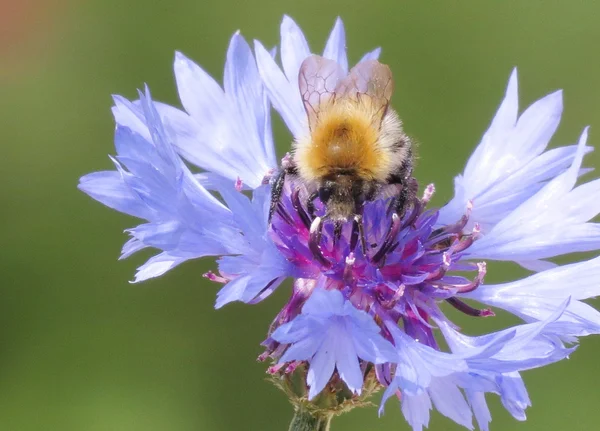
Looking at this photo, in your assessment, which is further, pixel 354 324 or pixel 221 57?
pixel 221 57

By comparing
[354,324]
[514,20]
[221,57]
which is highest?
[514,20]

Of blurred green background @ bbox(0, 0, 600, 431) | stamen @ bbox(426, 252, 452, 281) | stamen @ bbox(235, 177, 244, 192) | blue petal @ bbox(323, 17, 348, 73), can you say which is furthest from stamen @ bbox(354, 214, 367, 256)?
blurred green background @ bbox(0, 0, 600, 431)

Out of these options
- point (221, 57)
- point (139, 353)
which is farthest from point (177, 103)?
point (139, 353)

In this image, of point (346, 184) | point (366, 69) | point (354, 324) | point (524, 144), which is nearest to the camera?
point (354, 324)

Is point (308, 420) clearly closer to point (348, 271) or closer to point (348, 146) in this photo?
point (348, 271)

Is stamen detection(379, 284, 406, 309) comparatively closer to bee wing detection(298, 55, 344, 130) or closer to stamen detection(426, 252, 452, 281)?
stamen detection(426, 252, 452, 281)

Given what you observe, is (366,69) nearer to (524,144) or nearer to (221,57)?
(524,144)

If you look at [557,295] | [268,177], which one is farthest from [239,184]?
[557,295]
